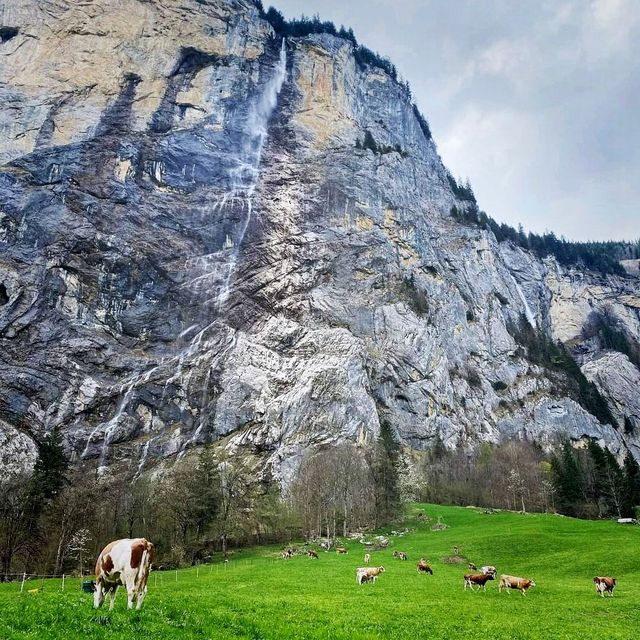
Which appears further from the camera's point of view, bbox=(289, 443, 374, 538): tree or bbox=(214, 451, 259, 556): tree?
bbox=(289, 443, 374, 538): tree

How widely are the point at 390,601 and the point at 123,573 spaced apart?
42.6ft

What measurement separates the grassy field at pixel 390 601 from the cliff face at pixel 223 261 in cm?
4772

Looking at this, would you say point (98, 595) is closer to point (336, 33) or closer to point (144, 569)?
point (144, 569)

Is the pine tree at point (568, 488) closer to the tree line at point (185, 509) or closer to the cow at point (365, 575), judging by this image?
the tree line at point (185, 509)

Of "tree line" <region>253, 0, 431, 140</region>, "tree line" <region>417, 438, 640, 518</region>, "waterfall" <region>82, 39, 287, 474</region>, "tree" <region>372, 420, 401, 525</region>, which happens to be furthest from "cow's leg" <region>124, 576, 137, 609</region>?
"tree line" <region>253, 0, 431, 140</region>

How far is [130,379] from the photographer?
97.9 meters

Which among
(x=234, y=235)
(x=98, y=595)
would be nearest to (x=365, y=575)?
(x=98, y=595)

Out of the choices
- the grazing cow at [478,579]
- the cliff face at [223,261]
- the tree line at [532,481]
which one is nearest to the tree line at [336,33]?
the cliff face at [223,261]

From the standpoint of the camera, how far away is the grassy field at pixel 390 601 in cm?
1209

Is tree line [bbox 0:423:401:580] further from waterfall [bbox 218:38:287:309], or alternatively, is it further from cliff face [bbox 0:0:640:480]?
waterfall [bbox 218:38:287:309]

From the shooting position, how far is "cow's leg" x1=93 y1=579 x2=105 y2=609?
46.1 feet

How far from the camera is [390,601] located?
22281mm

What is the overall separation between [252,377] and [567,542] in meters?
66.0

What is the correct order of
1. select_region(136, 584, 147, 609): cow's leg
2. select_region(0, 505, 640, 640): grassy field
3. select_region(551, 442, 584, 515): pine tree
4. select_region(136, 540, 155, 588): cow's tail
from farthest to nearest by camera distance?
1. select_region(551, 442, 584, 515): pine tree
2. select_region(136, 540, 155, 588): cow's tail
3. select_region(136, 584, 147, 609): cow's leg
4. select_region(0, 505, 640, 640): grassy field
